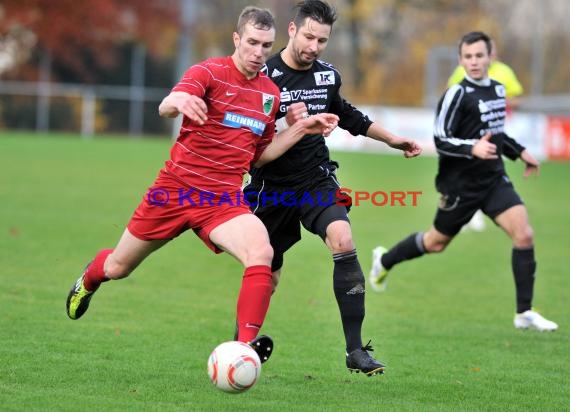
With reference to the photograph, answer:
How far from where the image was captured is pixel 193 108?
525 centimetres

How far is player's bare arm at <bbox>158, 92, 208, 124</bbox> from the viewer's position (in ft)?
17.2

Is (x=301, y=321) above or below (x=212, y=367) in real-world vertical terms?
below

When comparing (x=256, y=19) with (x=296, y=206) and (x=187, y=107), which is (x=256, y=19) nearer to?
(x=187, y=107)

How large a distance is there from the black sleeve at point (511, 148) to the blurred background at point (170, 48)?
28.2 meters

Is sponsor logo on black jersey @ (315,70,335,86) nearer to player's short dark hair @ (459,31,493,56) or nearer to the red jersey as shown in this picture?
the red jersey

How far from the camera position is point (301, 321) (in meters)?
7.84

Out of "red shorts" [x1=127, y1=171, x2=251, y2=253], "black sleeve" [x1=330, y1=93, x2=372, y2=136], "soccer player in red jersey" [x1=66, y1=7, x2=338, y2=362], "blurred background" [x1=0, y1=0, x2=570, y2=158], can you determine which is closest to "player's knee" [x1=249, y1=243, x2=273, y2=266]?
"soccer player in red jersey" [x1=66, y1=7, x2=338, y2=362]

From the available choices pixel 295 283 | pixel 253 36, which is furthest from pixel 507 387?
pixel 295 283

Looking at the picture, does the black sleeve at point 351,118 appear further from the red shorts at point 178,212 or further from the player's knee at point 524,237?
the player's knee at point 524,237

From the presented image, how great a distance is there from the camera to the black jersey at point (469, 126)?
26.6 feet

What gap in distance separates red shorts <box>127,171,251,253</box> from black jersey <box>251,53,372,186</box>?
654mm

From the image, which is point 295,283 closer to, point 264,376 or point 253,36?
point 264,376

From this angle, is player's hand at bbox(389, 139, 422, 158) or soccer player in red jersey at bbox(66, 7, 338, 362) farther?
player's hand at bbox(389, 139, 422, 158)

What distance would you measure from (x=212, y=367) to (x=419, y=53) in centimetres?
3796
